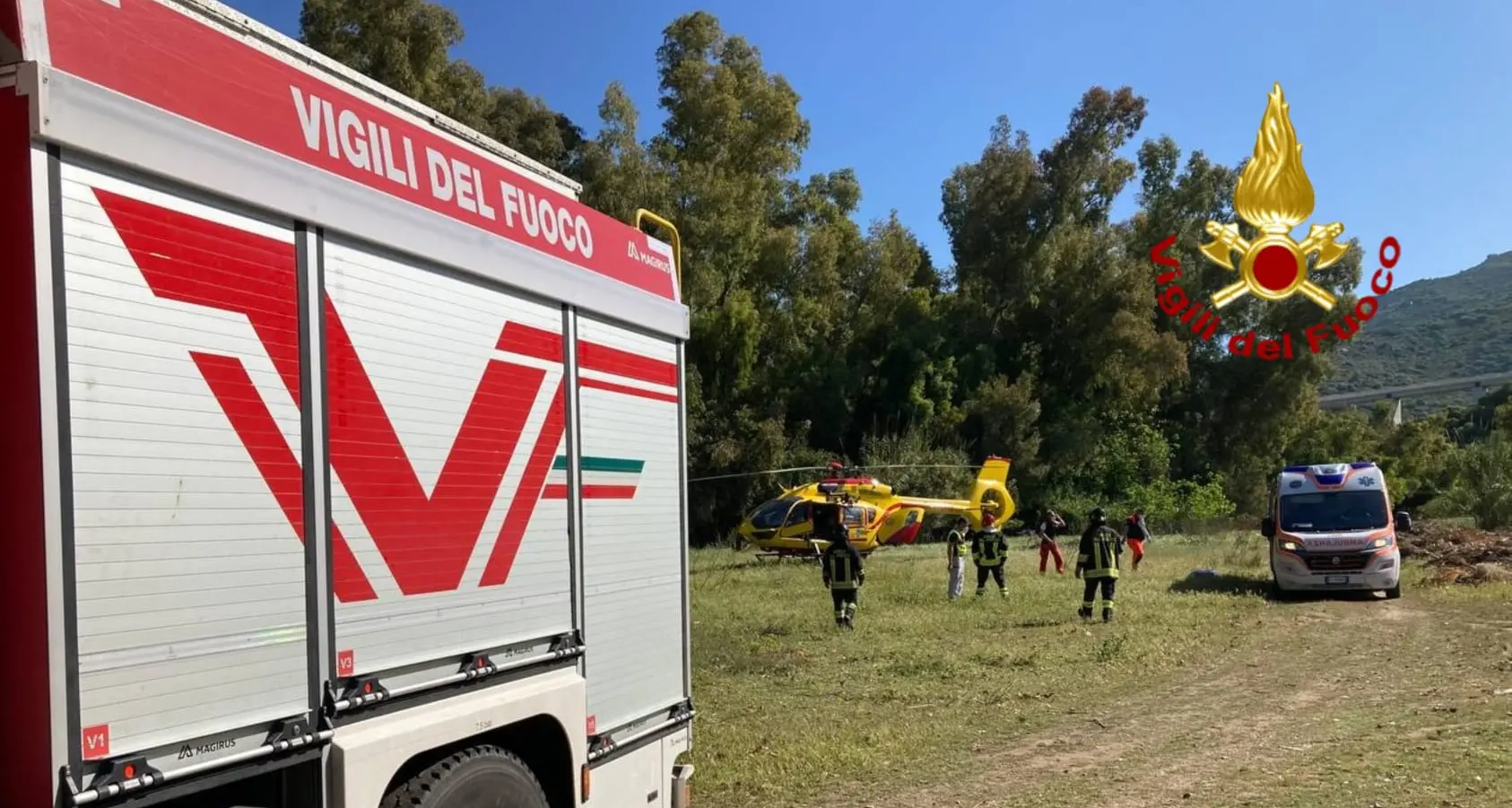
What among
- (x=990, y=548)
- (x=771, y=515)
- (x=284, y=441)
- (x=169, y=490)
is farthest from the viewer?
(x=771, y=515)

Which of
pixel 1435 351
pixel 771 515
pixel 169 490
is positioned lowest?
pixel 771 515

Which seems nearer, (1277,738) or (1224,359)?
(1277,738)

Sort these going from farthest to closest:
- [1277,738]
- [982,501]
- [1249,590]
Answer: [982,501] → [1249,590] → [1277,738]

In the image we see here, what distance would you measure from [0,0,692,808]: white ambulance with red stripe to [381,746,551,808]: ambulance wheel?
0.01 m

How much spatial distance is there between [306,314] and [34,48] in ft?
3.09

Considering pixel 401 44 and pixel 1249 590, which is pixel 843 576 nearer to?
pixel 1249 590

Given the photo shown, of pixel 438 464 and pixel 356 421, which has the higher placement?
pixel 356 421

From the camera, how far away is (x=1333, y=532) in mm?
18359

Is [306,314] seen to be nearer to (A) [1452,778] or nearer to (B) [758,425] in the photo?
(A) [1452,778]

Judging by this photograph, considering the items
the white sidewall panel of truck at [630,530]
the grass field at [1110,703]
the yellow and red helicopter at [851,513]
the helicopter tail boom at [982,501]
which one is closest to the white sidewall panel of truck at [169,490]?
the white sidewall panel of truck at [630,530]

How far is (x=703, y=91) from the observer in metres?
42.2

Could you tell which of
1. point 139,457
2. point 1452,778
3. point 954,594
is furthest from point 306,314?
point 954,594

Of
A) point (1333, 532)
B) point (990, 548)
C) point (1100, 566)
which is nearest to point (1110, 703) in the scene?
point (1100, 566)

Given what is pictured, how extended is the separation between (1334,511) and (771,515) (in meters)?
13.3
